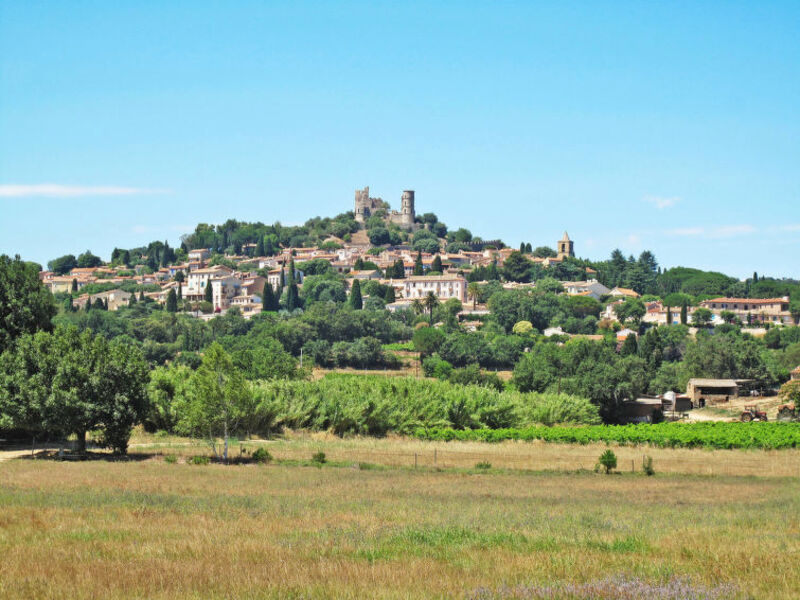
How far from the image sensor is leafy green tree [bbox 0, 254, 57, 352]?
127 ft

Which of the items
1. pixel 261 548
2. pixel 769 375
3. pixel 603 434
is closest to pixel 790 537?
pixel 261 548

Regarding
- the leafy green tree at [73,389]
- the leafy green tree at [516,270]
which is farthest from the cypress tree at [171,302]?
the leafy green tree at [73,389]

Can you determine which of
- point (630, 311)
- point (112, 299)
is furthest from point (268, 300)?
point (630, 311)

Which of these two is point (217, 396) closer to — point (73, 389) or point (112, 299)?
point (73, 389)

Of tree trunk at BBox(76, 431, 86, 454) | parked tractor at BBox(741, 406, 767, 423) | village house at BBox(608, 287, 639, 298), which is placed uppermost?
village house at BBox(608, 287, 639, 298)

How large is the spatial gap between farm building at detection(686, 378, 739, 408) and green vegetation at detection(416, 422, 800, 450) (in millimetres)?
30725

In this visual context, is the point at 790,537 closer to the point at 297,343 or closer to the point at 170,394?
the point at 170,394

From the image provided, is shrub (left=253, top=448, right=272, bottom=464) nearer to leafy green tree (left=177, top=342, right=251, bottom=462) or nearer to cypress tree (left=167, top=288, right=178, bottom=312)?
leafy green tree (left=177, top=342, right=251, bottom=462)

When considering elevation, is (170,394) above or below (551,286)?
below

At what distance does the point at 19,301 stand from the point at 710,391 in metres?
64.5

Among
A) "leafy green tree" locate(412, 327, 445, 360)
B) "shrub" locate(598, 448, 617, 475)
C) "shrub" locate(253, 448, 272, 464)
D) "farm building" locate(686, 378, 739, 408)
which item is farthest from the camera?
"leafy green tree" locate(412, 327, 445, 360)

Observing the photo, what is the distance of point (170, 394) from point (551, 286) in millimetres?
137862

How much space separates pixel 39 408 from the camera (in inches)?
1287

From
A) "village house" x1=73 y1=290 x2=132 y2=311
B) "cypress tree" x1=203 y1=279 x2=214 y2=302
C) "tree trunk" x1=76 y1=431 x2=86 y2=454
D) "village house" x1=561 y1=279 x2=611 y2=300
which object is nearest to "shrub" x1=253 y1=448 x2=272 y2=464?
"tree trunk" x1=76 y1=431 x2=86 y2=454
